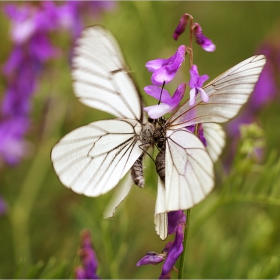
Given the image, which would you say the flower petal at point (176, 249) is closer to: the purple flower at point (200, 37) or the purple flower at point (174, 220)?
the purple flower at point (174, 220)

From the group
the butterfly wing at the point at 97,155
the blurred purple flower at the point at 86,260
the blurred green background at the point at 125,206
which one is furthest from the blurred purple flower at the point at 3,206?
the butterfly wing at the point at 97,155

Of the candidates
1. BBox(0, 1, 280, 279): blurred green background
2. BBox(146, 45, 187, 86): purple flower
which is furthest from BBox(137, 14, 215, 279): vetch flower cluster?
BBox(0, 1, 280, 279): blurred green background

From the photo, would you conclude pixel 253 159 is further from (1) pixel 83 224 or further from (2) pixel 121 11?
(2) pixel 121 11

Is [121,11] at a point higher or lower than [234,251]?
higher

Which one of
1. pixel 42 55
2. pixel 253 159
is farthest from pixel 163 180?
pixel 42 55

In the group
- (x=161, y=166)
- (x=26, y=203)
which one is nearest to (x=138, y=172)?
(x=161, y=166)

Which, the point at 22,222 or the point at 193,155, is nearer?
the point at 193,155

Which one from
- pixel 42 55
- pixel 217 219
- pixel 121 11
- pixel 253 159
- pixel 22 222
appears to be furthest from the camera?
pixel 121 11

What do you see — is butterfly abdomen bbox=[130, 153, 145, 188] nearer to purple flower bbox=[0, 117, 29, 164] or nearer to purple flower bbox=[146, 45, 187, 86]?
purple flower bbox=[146, 45, 187, 86]
